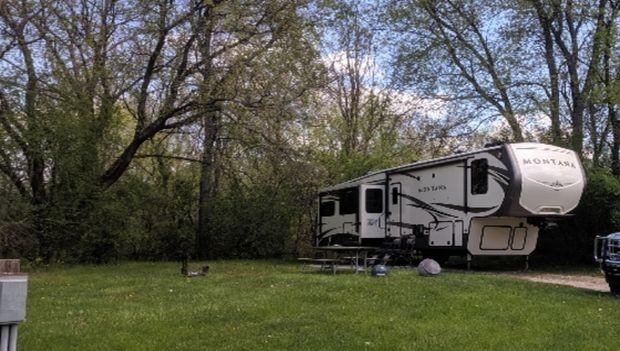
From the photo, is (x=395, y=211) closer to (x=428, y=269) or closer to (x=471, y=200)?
(x=471, y=200)

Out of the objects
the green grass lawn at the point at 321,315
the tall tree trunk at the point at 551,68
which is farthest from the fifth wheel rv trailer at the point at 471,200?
the tall tree trunk at the point at 551,68

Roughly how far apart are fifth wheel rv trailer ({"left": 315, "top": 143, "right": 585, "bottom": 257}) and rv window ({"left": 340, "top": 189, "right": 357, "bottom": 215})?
0.03 m

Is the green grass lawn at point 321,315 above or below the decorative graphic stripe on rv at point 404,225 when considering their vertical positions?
below

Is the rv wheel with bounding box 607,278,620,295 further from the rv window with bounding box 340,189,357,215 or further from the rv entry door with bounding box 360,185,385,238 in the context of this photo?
the rv window with bounding box 340,189,357,215

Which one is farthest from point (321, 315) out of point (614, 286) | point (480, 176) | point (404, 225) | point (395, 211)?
point (395, 211)

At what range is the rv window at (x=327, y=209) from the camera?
2248 centimetres

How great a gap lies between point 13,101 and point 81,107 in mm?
1751

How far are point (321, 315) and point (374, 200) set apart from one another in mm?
11910

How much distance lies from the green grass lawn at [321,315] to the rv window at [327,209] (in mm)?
9376

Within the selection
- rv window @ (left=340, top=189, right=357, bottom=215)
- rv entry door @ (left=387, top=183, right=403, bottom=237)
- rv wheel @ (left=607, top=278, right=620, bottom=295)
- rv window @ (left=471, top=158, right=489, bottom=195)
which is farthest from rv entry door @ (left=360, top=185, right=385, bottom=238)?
rv wheel @ (left=607, top=278, right=620, bottom=295)

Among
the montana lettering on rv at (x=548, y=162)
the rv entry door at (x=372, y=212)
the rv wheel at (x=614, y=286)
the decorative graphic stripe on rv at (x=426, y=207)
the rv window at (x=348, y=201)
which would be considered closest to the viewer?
the rv wheel at (x=614, y=286)

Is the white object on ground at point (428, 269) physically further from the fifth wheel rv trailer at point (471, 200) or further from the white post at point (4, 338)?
the white post at point (4, 338)

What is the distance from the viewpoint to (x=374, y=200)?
2033cm

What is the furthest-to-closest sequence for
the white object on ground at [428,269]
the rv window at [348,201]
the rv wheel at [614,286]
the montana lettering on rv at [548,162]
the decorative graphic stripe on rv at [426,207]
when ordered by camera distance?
the rv window at [348,201]
the decorative graphic stripe on rv at [426,207]
the montana lettering on rv at [548,162]
the white object on ground at [428,269]
the rv wheel at [614,286]
